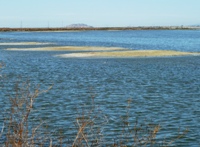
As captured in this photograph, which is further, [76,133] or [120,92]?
[120,92]

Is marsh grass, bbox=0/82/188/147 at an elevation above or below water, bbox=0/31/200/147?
above

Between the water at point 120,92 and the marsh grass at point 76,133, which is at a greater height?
the marsh grass at point 76,133

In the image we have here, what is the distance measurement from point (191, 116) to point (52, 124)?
25.1ft

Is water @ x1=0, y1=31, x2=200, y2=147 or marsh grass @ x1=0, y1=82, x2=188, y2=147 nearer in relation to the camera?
marsh grass @ x1=0, y1=82, x2=188, y2=147

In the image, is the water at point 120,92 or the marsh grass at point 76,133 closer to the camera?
the marsh grass at point 76,133

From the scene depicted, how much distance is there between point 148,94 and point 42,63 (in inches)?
1115

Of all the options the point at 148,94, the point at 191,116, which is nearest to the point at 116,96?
the point at 148,94

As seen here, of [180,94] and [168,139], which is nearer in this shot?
[168,139]

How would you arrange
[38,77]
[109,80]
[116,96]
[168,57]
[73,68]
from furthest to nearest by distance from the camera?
[168,57] < [73,68] < [38,77] < [109,80] < [116,96]

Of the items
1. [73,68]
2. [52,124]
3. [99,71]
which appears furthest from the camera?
[73,68]

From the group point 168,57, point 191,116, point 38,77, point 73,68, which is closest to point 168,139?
point 191,116

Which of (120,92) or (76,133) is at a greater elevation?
(76,133)

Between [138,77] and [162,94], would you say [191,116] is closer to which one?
[162,94]

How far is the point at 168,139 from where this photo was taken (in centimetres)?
1936
